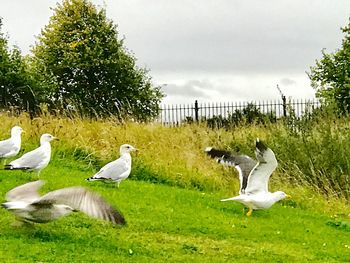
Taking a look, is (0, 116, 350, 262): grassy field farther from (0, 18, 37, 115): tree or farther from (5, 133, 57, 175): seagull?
(0, 18, 37, 115): tree

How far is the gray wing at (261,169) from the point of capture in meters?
10.9

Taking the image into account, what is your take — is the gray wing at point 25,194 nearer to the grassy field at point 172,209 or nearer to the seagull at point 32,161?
the grassy field at point 172,209

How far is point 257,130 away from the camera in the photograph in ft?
58.4

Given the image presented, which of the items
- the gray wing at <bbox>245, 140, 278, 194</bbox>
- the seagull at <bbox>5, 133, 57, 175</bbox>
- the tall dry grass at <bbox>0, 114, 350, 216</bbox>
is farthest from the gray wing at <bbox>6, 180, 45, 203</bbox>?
the tall dry grass at <bbox>0, 114, 350, 216</bbox>

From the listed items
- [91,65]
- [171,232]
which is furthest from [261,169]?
[91,65]

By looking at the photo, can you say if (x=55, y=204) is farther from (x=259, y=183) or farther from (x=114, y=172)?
(x=259, y=183)

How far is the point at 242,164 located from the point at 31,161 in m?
3.54

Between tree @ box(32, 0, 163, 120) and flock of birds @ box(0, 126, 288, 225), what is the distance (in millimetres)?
22304

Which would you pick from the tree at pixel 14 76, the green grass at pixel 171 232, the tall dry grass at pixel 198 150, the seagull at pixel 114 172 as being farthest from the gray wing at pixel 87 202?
the tree at pixel 14 76

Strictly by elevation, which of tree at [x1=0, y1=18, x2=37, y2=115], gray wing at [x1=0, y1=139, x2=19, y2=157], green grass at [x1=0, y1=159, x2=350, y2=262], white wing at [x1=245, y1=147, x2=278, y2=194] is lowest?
green grass at [x1=0, y1=159, x2=350, y2=262]

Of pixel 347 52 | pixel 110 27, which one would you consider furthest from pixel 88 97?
pixel 347 52

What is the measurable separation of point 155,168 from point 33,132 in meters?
2.97

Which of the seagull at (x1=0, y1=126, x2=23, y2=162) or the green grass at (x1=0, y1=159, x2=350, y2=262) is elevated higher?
the seagull at (x1=0, y1=126, x2=23, y2=162)

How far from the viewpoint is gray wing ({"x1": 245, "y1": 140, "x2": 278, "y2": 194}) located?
427 inches
